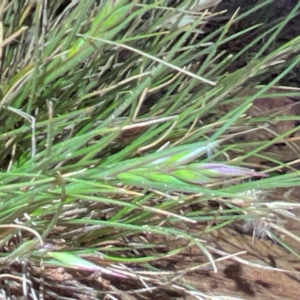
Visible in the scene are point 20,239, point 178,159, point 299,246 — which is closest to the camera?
point 178,159

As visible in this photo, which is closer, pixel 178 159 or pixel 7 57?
pixel 178 159

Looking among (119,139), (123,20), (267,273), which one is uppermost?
(123,20)

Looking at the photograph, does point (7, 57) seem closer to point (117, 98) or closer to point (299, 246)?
point (117, 98)

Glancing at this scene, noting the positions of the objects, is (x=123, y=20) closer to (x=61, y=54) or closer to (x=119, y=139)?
(x=61, y=54)

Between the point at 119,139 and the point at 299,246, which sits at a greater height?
the point at 119,139

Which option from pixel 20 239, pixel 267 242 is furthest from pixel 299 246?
pixel 20 239

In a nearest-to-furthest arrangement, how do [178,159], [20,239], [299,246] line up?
[178,159] → [20,239] → [299,246]
